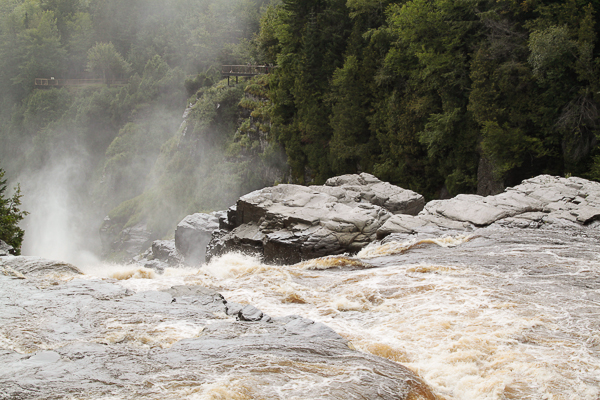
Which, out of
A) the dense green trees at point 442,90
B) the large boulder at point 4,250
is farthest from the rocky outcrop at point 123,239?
the large boulder at point 4,250

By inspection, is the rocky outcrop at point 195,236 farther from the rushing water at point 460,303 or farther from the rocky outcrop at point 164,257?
the rushing water at point 460,303

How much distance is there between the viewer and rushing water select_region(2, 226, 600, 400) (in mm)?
7258

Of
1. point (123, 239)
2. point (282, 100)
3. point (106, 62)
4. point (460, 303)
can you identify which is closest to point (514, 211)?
point (460, 303)

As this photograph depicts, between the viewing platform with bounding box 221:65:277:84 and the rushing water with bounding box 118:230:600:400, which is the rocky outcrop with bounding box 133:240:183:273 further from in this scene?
the viewing platform with bounding box 221:65:277:84

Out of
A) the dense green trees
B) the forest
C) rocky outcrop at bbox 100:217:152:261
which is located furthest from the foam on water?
rocky outcrop at bbox 100:217:152:261

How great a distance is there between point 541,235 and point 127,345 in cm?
1254

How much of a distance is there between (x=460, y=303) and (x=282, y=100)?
106 ft

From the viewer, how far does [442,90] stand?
26375mm

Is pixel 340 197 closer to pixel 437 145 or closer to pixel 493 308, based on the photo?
pixel 437 145

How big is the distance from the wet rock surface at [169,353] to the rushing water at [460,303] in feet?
0.97

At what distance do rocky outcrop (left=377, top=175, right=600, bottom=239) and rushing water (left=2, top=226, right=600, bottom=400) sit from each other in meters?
0.85

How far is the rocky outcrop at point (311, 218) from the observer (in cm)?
1675

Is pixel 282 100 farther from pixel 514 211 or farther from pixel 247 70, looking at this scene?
pixel 514 211

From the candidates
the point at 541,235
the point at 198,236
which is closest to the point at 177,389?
the point at 541,235
